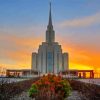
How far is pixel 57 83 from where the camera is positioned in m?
18.4

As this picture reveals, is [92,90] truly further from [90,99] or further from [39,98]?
[39,98]

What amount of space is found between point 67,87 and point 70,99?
4.25 m

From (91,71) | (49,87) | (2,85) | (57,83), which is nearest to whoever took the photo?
(2,85)

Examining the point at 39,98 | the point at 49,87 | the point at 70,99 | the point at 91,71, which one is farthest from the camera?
the point at 91,71

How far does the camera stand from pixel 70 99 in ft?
74.4

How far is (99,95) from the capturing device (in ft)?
39.1

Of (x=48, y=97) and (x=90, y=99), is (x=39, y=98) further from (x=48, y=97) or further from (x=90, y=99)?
(x=90, y=99)

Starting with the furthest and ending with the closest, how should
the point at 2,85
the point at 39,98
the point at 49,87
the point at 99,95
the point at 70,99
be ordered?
1. the point at 70,99
2. the point at 49,87
3. the point at 39,98
4. the point at 2,85
5. the point at 99,95

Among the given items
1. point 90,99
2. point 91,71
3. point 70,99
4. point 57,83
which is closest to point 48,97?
point 90,99

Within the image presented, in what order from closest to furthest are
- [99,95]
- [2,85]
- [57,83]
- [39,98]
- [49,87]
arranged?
[99,95]
[2,85]
[39,98]
[49,87]
[57,83]

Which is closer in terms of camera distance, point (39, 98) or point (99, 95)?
point (99, 95)

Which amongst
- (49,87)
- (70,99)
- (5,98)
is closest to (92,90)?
(5,98)

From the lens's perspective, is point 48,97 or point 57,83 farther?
point 57,83

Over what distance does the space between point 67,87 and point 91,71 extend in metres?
182
